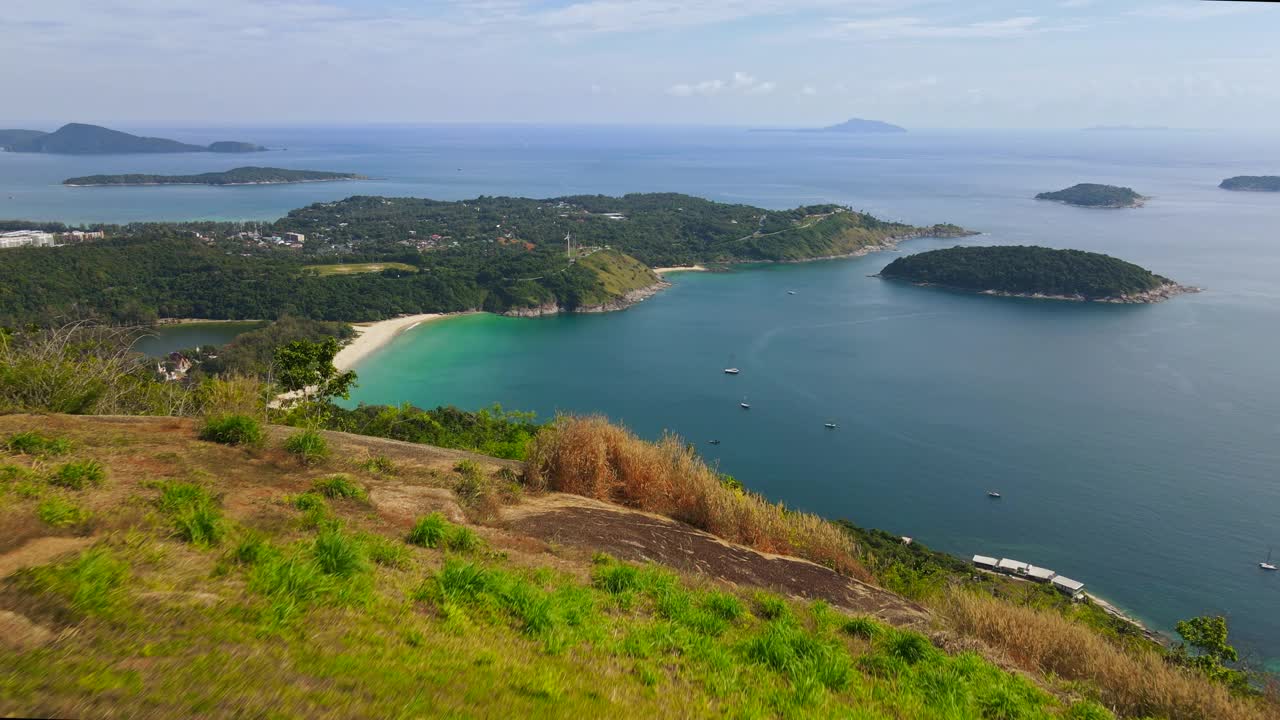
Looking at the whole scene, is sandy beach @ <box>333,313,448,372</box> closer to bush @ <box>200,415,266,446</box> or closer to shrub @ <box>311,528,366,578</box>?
bush @ <box>200,415,266,446</box>

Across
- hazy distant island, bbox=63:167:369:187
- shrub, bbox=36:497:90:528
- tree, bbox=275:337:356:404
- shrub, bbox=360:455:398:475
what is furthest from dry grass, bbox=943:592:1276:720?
hazy distant island, bbox=63:167:369:187

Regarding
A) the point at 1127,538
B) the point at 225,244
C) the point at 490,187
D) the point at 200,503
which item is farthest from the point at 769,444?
the point at 490,187

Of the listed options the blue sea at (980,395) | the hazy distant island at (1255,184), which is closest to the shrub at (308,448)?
the blue sea at (980,395)

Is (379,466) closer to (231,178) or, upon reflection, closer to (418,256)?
(418,256)

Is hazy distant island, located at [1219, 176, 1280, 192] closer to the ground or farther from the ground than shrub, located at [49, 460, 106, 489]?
farther from the ground

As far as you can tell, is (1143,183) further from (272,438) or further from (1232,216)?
(272,438)

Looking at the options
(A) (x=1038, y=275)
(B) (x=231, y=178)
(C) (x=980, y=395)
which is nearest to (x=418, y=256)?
(C) (x=980, y=395)
